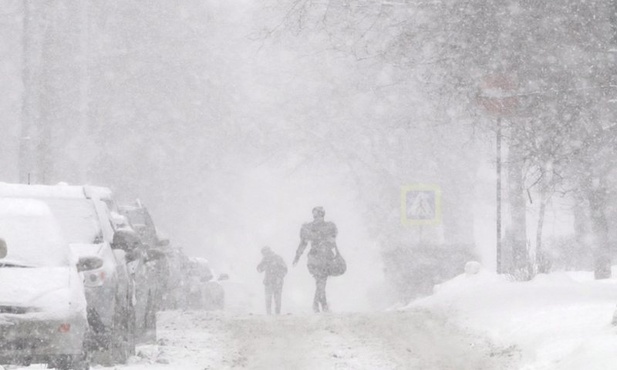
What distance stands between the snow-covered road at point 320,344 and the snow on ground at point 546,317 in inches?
11.1

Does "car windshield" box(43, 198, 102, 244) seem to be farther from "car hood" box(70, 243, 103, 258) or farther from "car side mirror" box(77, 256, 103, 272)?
"car side mirror" box(77, 256, 103, 272)

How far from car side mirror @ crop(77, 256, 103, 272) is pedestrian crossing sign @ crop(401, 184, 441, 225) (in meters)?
15.9

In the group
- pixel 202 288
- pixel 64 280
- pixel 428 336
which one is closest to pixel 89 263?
pixel 64 280

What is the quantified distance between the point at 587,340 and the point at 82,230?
479cm

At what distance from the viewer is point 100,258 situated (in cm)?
1081

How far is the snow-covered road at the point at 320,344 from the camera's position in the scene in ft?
38.3

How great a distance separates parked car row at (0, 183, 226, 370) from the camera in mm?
9430

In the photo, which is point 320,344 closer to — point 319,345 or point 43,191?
point 319,345

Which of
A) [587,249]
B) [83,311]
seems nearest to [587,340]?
[83,311]

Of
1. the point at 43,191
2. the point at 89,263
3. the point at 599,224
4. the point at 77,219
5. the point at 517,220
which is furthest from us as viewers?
the point at 517,220

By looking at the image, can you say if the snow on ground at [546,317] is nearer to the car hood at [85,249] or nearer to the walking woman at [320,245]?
the walking woman at [320,245]

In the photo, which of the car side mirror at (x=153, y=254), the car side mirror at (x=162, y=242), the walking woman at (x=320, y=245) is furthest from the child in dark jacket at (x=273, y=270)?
the car side mirror at (x=153, y=254)

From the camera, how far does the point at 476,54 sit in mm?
14172

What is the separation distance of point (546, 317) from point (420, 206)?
13.6 metres
